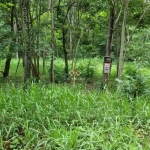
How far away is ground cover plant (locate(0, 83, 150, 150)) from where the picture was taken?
2516 millimetres

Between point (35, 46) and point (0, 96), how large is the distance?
126 inches

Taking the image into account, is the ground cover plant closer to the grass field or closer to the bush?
the grass field

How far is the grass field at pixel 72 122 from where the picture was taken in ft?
8.24

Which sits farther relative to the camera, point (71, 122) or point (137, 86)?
point (137, 86)

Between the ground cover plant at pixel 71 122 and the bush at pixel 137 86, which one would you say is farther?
the bush at pixel 137 86

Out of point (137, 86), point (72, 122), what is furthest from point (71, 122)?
point (137, 86)

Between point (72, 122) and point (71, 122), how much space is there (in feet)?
0.58

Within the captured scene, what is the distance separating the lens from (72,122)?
119 inches

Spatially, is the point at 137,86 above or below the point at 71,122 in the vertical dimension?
above

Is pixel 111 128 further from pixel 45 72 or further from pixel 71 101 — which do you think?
pixel 45 72

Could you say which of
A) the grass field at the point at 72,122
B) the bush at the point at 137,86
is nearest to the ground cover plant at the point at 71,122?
the grass field at the point at 72,122

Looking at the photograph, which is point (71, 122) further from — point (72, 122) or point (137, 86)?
point (137, 86)

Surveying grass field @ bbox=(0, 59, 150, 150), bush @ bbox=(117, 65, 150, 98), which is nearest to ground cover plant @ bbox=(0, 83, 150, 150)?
grass field @ bbox=(0, 59, 150, 150)

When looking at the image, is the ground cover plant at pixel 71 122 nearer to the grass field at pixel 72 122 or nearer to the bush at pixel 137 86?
the grass field at pixel 72 122
